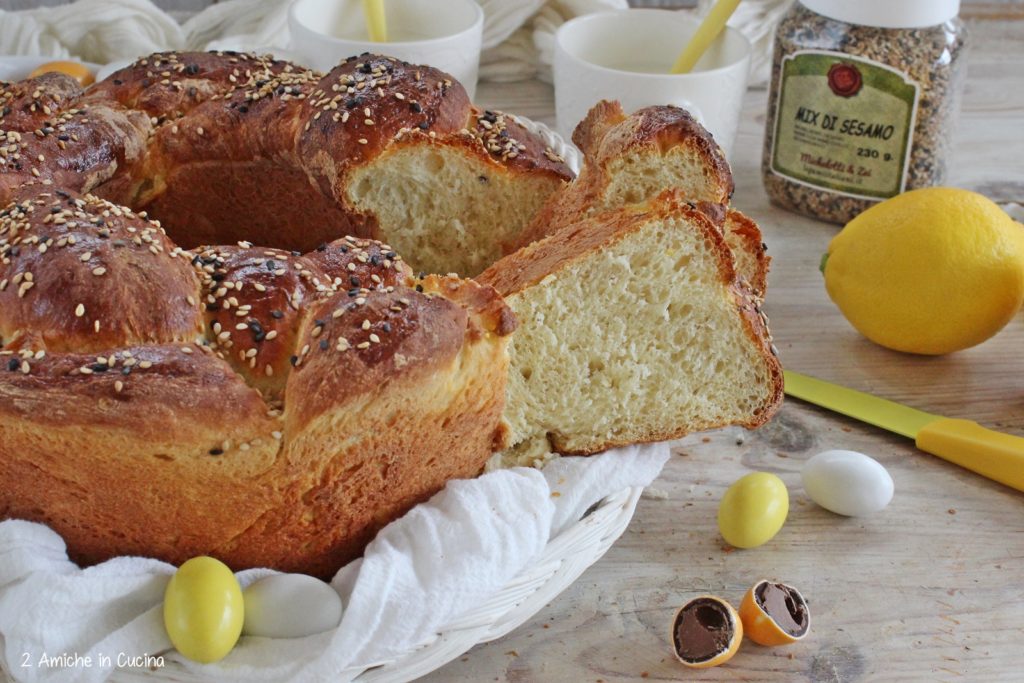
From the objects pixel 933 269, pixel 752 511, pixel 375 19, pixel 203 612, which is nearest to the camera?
pixel 203 612

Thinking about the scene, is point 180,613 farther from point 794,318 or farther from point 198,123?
point 794,318

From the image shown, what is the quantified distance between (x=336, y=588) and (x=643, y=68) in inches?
63.7

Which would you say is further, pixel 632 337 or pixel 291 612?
pixel 632 337

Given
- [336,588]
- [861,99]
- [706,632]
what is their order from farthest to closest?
1. [861,99]
2. [706,632]
3. [336,588]

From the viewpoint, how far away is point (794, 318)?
7.33 ft

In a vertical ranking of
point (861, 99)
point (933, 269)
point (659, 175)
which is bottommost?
point (933, 269)

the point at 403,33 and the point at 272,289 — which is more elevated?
the point at 272,289

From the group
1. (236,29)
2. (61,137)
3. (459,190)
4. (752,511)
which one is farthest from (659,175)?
(236,29)

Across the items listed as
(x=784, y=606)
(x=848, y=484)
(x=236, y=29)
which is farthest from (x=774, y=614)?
(x=236, y=29)

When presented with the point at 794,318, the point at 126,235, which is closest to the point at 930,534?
the point at 794,318

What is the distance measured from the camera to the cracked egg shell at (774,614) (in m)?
1.48

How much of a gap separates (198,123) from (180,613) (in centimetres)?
88

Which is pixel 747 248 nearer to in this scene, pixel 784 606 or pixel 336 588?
pixel 784 606

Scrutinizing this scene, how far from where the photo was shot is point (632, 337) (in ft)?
5.02
